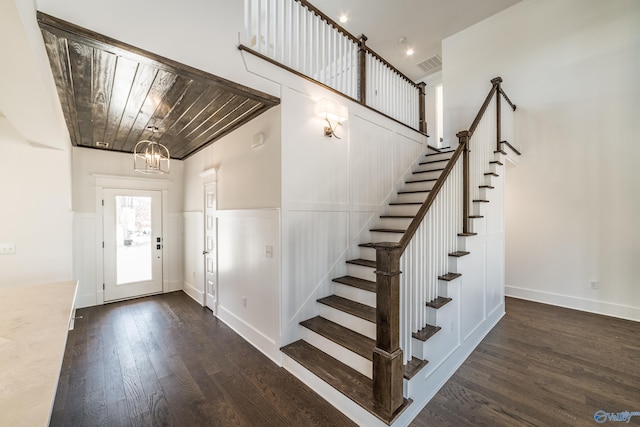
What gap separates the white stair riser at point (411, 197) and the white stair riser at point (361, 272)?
1487 millimetres

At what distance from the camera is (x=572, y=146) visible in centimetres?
418

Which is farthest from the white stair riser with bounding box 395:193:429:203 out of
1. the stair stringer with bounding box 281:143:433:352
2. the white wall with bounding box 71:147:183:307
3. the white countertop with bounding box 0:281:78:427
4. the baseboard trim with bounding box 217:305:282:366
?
the white wall with bounding box 71:147:183:307

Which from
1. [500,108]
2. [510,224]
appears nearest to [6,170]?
[500,108]

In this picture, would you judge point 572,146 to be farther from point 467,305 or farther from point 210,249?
point 210,249

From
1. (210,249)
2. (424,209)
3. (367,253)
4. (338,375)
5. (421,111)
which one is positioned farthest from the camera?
(421,111)

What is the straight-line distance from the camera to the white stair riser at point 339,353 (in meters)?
2.25

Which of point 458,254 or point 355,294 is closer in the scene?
point 458,254

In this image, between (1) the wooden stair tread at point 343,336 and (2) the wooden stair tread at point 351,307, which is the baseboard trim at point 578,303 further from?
(1) the wooden stair tread at point 343,336

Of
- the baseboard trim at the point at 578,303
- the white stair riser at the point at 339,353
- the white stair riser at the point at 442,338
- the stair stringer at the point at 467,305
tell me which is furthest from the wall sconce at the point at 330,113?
the baseboard trim at the point at 578,303

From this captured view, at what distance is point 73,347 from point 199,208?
246 cm

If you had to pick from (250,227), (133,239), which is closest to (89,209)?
(133,239)

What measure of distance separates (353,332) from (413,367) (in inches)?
28.5

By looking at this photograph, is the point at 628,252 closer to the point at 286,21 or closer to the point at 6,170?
the point at 286,21

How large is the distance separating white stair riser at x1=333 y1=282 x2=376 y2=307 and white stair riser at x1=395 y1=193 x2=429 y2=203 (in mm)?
1814
